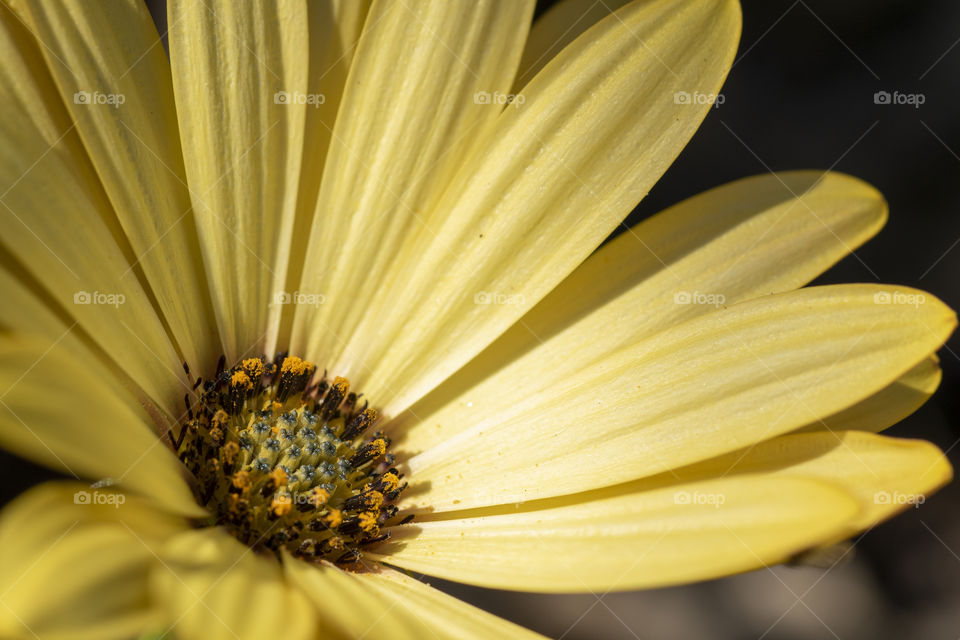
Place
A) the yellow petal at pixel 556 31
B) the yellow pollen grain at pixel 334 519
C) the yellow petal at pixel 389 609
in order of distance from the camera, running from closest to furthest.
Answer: the yellow petal at pixel 389 609 < the yellow pollen grain at pixel 334 519 < the yellow petal at pixel 556 31

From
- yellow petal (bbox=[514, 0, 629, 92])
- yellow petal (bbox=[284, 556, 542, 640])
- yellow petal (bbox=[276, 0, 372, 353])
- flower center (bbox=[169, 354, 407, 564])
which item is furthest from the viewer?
yellow petal (bbox=[514, 0, 629, 92])

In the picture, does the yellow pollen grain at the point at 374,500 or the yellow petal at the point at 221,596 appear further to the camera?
the yellow pollen grain at the point at 374,500

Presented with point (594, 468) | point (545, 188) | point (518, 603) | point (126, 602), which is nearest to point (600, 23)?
point (545, 188)

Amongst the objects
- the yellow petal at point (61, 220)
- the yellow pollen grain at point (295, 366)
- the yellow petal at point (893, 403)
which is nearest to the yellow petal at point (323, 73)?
the yellow pollen grain at point (295, 366)

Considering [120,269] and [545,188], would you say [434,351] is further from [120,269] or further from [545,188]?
[120,269]

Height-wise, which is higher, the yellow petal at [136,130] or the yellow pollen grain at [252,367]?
the yellow petal at [136,130]

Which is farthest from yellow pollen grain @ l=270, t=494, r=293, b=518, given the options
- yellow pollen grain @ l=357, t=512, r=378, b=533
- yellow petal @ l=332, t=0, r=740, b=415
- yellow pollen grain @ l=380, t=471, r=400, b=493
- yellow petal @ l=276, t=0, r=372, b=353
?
yellow petal @ l=276, t=0, r=372, b=353

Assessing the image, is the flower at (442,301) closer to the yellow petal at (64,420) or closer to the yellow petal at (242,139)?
the yellow petal at (242,139)

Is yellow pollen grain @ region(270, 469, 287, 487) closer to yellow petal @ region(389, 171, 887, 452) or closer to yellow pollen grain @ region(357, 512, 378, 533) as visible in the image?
yellow pollen grain @ region(357, 512, 378, 533)
